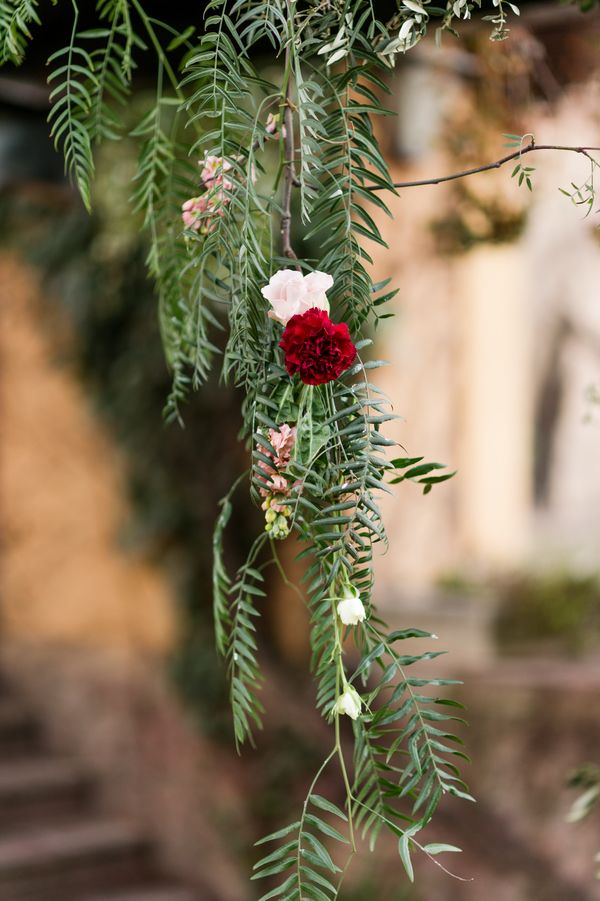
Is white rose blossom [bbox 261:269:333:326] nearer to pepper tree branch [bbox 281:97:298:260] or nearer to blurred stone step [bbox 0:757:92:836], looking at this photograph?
pepper tree branch [bbox 281:97:298:260]

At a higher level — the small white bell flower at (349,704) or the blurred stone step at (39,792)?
the small white bell flower at (349,704)

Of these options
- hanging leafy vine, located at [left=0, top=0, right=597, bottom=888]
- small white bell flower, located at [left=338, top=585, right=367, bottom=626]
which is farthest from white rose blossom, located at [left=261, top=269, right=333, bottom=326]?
small white bell flower, located at [left=338, top=585, right=367, bottom=626]

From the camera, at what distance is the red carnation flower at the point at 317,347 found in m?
0.95

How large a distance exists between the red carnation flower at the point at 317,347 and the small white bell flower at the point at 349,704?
267 millimetres

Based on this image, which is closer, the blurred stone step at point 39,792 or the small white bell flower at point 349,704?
the small white bell flower at point 349,704

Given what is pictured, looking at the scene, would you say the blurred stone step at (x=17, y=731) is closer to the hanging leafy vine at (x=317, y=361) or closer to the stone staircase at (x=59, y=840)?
the stone staircase at (x=59, y=840)

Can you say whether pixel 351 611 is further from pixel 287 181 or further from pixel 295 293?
pixel 287 181

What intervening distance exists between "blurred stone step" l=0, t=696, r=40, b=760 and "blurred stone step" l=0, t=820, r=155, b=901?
0.42 m

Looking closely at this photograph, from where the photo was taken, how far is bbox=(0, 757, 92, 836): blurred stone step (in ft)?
13.8

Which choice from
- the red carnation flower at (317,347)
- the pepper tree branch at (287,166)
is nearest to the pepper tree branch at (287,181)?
the pepper tree branch at (287,166)

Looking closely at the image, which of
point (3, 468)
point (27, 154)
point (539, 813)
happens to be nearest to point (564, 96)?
point (27, 154)

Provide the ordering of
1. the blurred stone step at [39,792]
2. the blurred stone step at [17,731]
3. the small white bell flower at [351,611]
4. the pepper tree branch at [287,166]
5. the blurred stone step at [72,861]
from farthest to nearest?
the blurred stone step at [17,731] → the blurred stone step at [39,792] → the blurred stone step at [72,861] → the pepper tree branch at [287,166] → the small white bell flower at [351,611]

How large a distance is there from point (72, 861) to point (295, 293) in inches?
138

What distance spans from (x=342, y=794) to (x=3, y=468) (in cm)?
192
